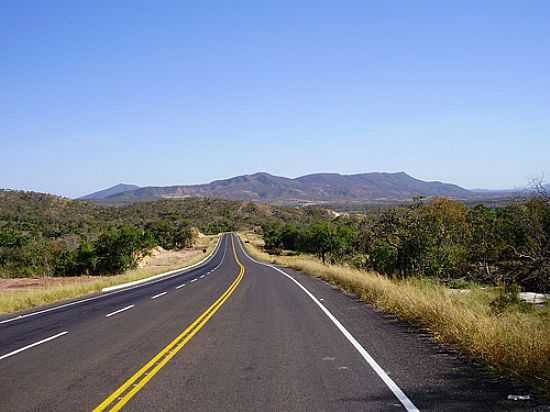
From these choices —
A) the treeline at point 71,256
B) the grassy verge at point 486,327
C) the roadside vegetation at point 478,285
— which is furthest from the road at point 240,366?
the treeline at point 71,256

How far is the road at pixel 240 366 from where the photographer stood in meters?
7.68

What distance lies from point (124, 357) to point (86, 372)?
4.56 ft

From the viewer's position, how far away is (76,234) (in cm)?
10869

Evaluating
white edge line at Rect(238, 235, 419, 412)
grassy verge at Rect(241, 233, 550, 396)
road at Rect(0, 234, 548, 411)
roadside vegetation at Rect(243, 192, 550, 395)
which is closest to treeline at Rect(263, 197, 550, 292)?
roadside vegetation at Rect(243, 192, 550, 395)

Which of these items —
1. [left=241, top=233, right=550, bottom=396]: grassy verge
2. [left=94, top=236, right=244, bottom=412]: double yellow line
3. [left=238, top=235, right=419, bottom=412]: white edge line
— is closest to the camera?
[left=238, top=235, right=419, bottom=412]: white edge line

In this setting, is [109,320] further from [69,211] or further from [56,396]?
[69,211]

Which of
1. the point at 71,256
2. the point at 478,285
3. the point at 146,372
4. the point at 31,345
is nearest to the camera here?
the point at 146,372

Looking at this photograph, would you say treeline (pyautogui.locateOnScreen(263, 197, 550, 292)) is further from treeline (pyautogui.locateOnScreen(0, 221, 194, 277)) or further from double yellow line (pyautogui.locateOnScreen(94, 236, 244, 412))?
treeline (pyautogui.locateOnScreen(0, 221, 194, 277))

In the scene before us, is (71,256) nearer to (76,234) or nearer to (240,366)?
(76,234)

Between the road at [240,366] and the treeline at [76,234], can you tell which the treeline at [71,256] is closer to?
the treeline at [76,234]

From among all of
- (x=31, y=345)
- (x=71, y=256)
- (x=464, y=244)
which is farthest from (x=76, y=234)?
(x=31, y=345)

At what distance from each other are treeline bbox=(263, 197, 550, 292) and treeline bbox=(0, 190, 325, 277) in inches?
1522

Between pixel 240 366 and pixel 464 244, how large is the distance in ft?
73.9

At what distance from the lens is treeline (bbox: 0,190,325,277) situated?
2938 inches
